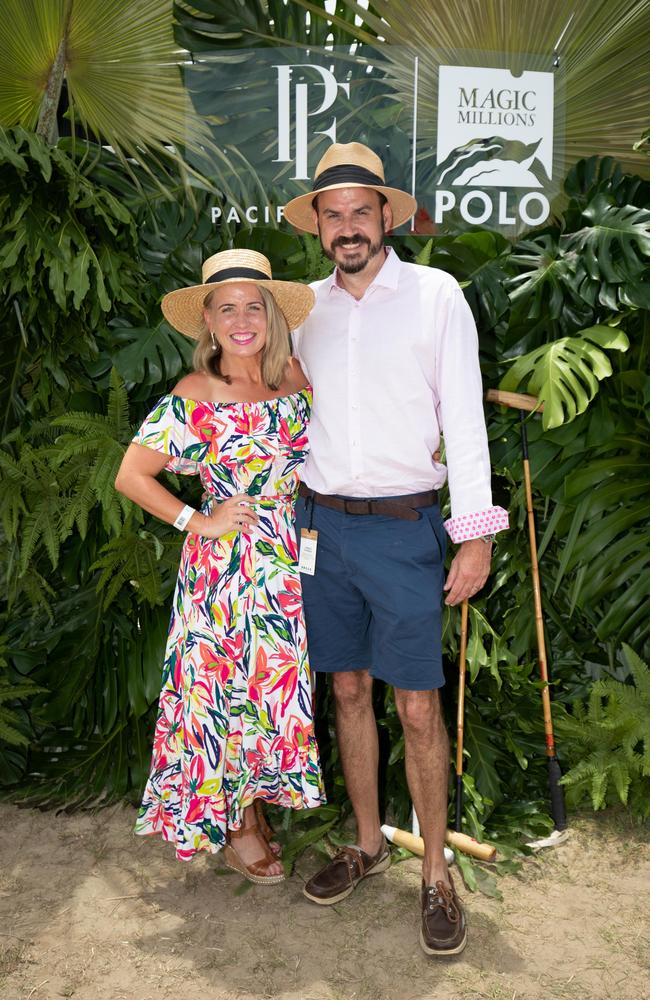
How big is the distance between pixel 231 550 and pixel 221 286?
2.51ft

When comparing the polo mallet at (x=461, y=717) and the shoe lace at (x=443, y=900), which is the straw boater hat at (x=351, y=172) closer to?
the polo mallet at (x=461, y=717)

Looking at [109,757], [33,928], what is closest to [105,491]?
[109,757]

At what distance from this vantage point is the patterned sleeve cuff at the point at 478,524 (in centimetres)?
263

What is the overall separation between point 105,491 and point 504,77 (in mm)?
2099

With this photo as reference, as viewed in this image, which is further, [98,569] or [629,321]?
[98,569]

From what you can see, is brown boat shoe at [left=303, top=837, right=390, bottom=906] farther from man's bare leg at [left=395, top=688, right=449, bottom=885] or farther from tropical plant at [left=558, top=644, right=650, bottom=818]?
tropical plant at [left=558, top=644, right=650, bottom=818]

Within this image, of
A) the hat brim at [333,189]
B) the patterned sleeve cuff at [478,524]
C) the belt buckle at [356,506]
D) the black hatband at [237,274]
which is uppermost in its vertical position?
the hat brim at [333,189]

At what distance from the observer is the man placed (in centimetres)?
267

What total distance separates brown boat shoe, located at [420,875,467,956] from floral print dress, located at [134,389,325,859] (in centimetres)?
47

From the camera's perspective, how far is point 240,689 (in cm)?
293

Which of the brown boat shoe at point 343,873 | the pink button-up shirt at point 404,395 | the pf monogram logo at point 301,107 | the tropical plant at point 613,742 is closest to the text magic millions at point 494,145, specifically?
the pf monogram logo at point 301,107

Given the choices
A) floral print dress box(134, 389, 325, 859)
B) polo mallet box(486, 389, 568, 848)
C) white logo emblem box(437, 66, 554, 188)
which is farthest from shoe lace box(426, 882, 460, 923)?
white logo emblem box(437, 66, 554, 188)

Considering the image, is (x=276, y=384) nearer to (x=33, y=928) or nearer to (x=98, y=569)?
(x=98, y=569)

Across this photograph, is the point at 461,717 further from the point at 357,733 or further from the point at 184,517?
the point at 184,517
